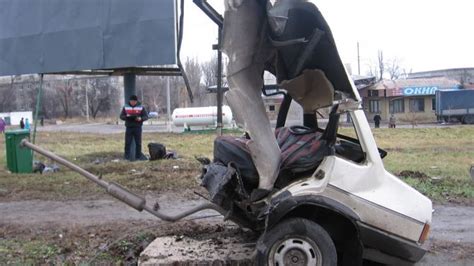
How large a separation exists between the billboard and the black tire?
29.6ft

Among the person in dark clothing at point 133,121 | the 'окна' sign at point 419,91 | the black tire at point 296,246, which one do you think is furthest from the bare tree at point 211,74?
the 'окна' sign at point 419,91

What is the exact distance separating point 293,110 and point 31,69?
32.5 feet

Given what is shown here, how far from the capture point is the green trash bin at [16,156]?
1262 centimetres

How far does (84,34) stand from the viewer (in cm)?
1370

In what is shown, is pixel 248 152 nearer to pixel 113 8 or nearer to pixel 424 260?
pixel 424 260

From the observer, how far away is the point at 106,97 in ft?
329

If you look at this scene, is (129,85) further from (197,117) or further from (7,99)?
(7,99)

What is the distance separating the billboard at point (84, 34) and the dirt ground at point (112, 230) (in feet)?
17.4

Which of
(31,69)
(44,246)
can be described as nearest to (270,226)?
(44,246)

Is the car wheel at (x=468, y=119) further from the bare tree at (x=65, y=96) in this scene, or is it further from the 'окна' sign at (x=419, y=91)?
the bare tree at (x=65, y=96)

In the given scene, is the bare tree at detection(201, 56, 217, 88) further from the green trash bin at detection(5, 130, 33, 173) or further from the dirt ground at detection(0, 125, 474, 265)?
the green trash bin at detection(5, 130, 33, 173)

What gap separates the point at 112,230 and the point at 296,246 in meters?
3.18

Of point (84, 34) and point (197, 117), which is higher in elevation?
point (84, 34)

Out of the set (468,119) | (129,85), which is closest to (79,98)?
(468,119)
